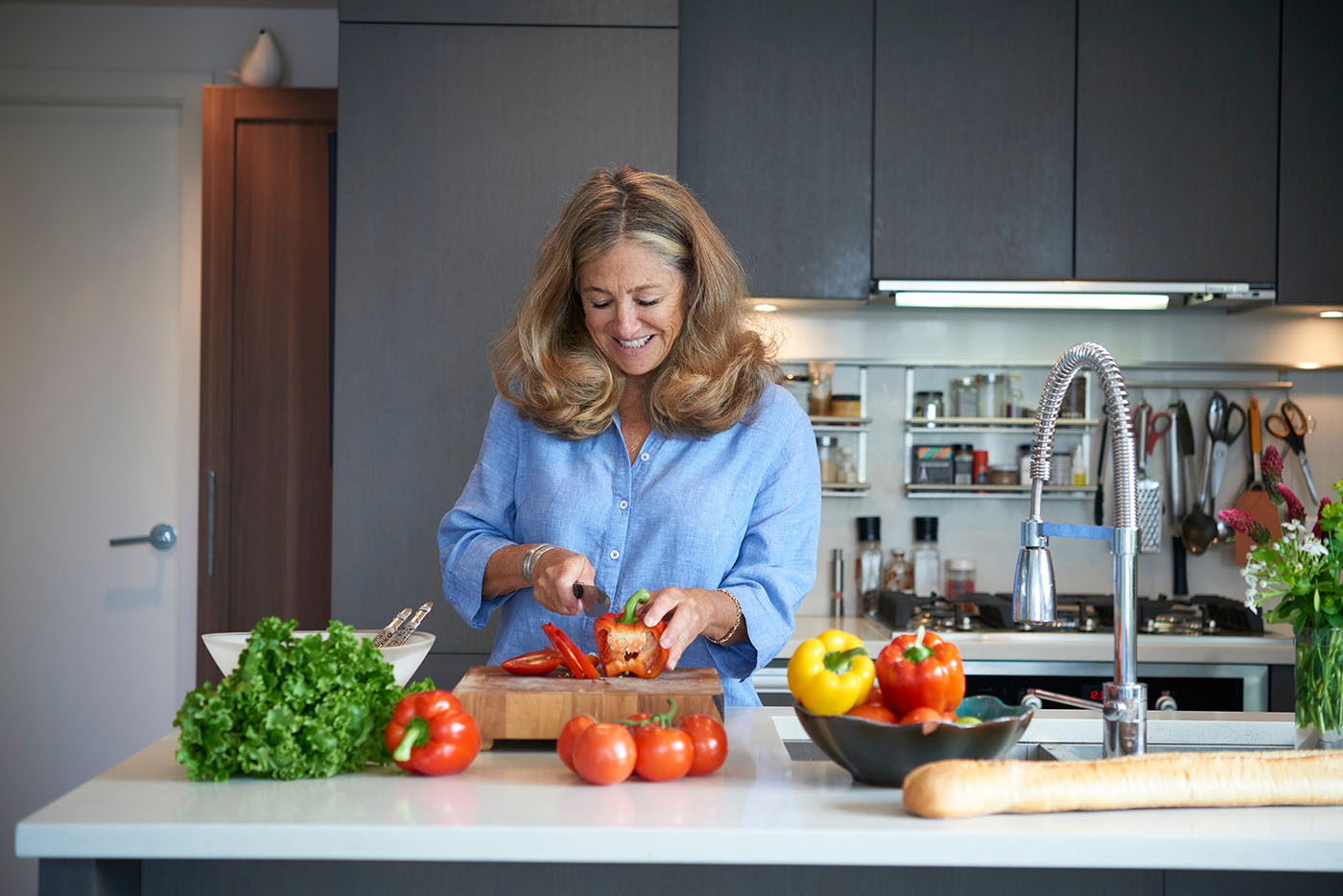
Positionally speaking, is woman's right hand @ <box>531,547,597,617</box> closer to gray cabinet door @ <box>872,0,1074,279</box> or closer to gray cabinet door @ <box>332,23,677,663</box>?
gray cabinet door @ <box>332,23,677,663</box>

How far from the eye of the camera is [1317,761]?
116 centimetres

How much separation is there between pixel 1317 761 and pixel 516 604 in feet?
3.62

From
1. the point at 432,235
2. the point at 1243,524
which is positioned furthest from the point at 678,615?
the point at 432,235

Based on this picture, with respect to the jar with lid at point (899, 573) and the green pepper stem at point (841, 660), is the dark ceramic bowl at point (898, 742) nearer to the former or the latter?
the green pepper stem at point (841, 660)

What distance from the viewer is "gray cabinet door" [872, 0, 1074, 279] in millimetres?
2973

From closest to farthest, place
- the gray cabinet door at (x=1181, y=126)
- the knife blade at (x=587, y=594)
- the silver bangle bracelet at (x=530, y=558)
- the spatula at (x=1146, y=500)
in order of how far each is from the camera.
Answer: the knife blade at (x=587, y=594), the silver bangle bracelet at (x=530, y=558), the gray cabinet door at (x=1181, y=126), the spatula at (x=1146, y=500)

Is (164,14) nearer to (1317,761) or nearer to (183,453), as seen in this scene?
(183,453)

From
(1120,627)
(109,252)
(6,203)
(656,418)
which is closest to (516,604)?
(656,418)

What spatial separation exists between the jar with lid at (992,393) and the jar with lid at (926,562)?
1.13 feet

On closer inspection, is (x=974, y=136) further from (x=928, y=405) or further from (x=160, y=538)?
(x=160, y=538)

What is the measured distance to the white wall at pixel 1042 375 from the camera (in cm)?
331

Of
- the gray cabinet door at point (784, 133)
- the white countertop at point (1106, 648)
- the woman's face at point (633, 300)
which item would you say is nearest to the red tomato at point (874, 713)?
the woman's face at point (633, 300)

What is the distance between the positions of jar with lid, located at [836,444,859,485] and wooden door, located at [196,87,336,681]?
1.43 m

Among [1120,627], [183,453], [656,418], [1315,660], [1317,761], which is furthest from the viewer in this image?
[183,453]
